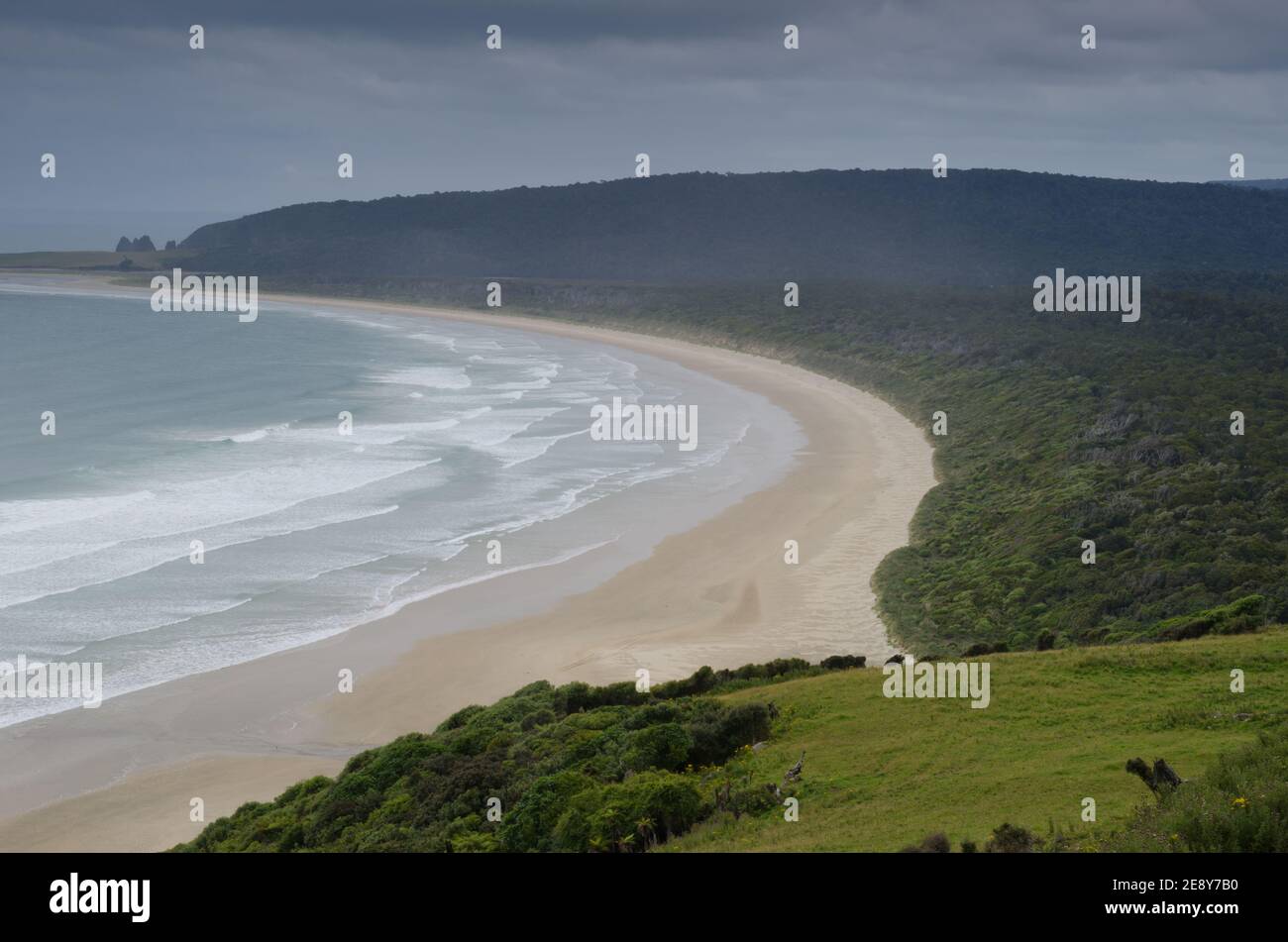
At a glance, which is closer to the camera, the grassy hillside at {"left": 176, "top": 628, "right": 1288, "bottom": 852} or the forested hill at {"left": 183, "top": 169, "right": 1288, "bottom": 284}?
the grassy hillside at {"left": 176, "top": 628, "right": 1288, "bottom": 852}

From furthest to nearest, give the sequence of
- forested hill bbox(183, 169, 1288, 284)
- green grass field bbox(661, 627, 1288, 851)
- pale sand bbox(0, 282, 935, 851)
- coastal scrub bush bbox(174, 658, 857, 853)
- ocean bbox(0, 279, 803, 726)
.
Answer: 1. forested hill bbox(183, 169, 1288, 284)
2. ocean bbox(0, 279, 803, 726)
3. pale sand bbox(0, 282, 935, 851)
4. coastal scrub bush bbox(174, 658, 857, 853)
5. green grass field bbox(661, 627, 1288, 851)

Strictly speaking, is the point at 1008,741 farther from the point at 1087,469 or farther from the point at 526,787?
the point at 1087,469

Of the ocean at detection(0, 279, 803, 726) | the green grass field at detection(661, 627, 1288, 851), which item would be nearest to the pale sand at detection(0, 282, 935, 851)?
the ocean at detection(0, 279, 803, 726)

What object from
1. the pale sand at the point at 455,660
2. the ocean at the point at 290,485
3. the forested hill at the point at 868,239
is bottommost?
the pale sand at the point at 455,660

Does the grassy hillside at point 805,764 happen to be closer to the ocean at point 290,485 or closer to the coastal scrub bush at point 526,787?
the coastal scrub bush at point 526,787

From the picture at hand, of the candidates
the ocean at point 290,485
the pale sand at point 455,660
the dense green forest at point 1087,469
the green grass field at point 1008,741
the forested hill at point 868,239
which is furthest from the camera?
the forested hill at point 868,239

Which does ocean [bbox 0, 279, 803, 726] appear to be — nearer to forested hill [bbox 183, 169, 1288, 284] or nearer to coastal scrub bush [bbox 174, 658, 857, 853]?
coastal scrub bush [bbox 174, 658, 857, 853]

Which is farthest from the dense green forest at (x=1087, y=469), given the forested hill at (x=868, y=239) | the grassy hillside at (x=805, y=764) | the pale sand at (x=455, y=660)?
the forested hill at (x=868, y=239)
